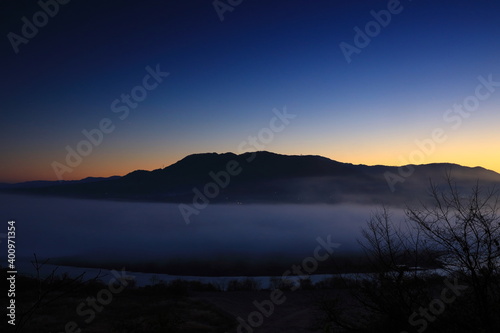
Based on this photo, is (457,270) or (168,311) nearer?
(457,270)

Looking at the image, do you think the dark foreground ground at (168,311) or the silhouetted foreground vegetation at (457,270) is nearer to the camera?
the silhouetted foreground vegetation at (457,270)

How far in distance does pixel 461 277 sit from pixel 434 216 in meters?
1.49

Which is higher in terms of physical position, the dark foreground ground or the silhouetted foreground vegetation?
the silhouetted foreground vegetation

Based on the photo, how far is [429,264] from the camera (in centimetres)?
815

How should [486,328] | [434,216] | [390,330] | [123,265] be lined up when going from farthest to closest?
[123,265] → [390,330] → [434,216] → [486,328]

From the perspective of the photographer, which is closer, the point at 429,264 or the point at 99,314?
the point at 429,264

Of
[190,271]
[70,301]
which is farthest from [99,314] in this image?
[190,271]

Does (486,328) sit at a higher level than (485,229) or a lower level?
lower

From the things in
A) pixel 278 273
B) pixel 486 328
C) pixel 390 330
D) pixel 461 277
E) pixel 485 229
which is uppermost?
pixel 485 229

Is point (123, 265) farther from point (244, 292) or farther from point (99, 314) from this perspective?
point (99, 314)

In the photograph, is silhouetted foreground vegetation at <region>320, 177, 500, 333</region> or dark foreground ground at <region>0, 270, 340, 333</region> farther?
dark foreground ground at <region>0, 270, 340, 333</region>

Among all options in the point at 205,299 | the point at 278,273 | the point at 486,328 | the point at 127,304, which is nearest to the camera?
the point at 486,328

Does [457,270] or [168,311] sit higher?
[457,270]

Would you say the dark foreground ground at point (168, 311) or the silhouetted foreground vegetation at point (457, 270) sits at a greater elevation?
the silhouetted foreground vegetation at point (457, 270)
